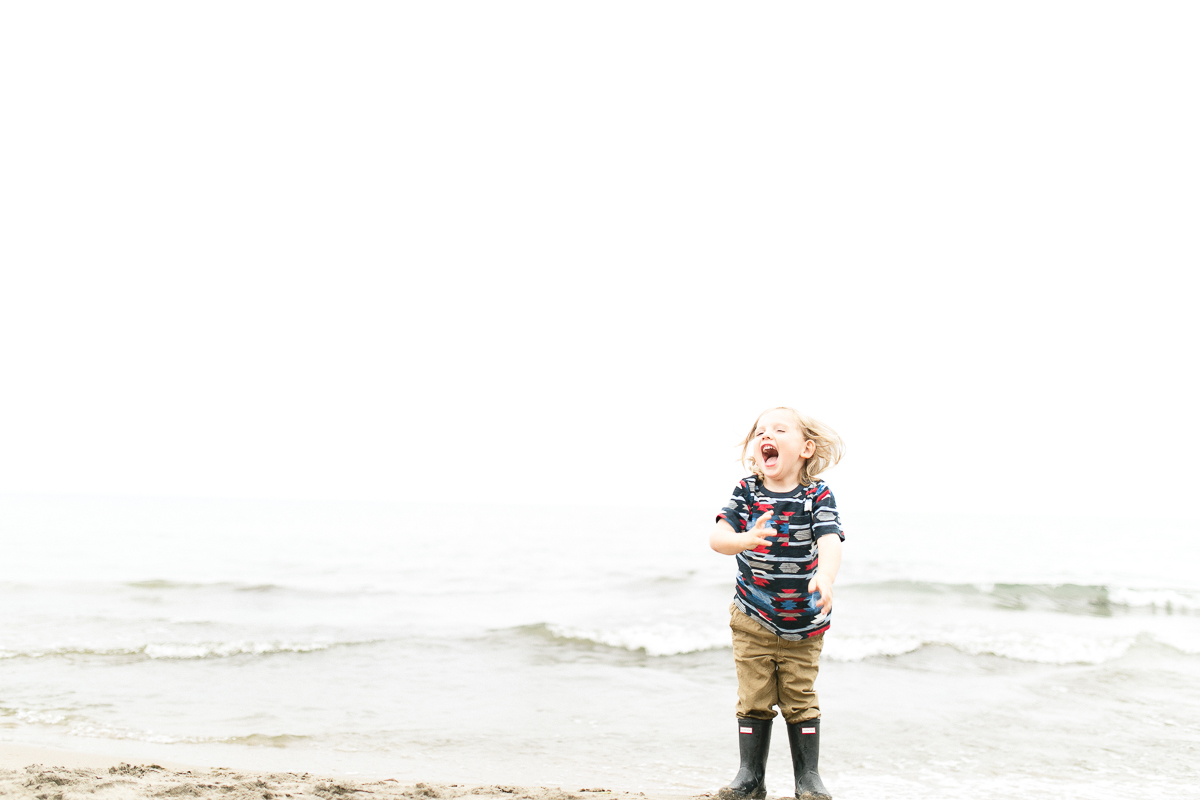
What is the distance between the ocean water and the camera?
4.55 meters

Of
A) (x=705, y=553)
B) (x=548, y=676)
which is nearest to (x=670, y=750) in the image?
(x=548, y=676)

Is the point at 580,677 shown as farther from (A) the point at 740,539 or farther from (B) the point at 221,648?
(A) the point at 740,539

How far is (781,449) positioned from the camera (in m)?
3.23

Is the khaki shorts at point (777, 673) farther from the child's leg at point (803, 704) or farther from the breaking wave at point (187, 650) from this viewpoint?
the breaking wave at point (187, 650)

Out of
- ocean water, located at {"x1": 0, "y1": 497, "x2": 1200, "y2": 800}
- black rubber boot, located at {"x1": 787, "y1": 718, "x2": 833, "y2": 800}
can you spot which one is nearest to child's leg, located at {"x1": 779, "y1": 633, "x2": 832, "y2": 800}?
black rubber boot, located at {"x1": 787, "y1": 718, "x2": 833, "y2": 800}

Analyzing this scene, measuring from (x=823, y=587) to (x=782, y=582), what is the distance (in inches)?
10.2

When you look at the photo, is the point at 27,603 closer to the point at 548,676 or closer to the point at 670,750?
the point at 548,676

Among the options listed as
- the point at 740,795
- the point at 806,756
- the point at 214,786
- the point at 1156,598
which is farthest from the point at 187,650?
the point at 1156,598

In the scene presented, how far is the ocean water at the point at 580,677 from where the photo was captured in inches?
179

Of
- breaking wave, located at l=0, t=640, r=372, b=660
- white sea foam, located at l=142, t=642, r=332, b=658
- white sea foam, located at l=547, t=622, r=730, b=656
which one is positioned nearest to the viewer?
breaking wave, located at l=0, t=640, r=372, b=660

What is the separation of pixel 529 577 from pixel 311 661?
335 inches

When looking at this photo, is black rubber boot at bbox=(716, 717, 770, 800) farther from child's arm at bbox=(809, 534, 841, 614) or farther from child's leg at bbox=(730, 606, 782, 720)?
child's arm at bbox=(809, 534, 841, 614)

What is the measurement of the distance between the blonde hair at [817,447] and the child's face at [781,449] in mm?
22

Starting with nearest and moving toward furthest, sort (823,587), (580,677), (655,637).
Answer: (823,587) < (580,677) < (655,637)
